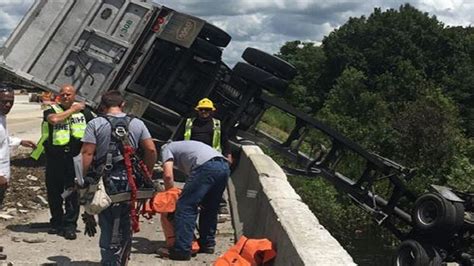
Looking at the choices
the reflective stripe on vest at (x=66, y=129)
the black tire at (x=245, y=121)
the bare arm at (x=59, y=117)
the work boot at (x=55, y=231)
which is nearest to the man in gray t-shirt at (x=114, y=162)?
the bare arm at (x=59, y=117)

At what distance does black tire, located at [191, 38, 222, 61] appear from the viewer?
10328mm

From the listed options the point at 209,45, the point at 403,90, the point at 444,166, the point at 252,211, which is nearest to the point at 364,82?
the point at 403,90

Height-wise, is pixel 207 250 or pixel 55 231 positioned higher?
pixel 207 250

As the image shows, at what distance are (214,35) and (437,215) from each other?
4.43 metres

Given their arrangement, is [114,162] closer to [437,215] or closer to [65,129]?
[65,129]

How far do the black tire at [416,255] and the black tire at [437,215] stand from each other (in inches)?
9.8

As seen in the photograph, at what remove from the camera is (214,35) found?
10.4 meters

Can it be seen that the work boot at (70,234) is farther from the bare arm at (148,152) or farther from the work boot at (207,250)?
the bare arm at (148,152)

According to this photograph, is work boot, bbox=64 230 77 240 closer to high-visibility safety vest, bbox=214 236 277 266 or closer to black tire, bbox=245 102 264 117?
high-visibility safety vest, bbox=214 236 277 266

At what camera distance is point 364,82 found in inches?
1929

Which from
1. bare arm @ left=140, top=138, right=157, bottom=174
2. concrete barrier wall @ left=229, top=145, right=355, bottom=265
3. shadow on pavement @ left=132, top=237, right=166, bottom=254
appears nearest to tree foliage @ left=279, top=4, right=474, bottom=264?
concrete barrier wall @ left=229, top=145, right=355, bottom=265

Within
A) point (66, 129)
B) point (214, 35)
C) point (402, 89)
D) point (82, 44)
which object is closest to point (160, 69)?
point (214, 35)

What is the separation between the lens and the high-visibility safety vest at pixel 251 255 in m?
4.99

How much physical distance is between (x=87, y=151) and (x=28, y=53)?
5.79m
